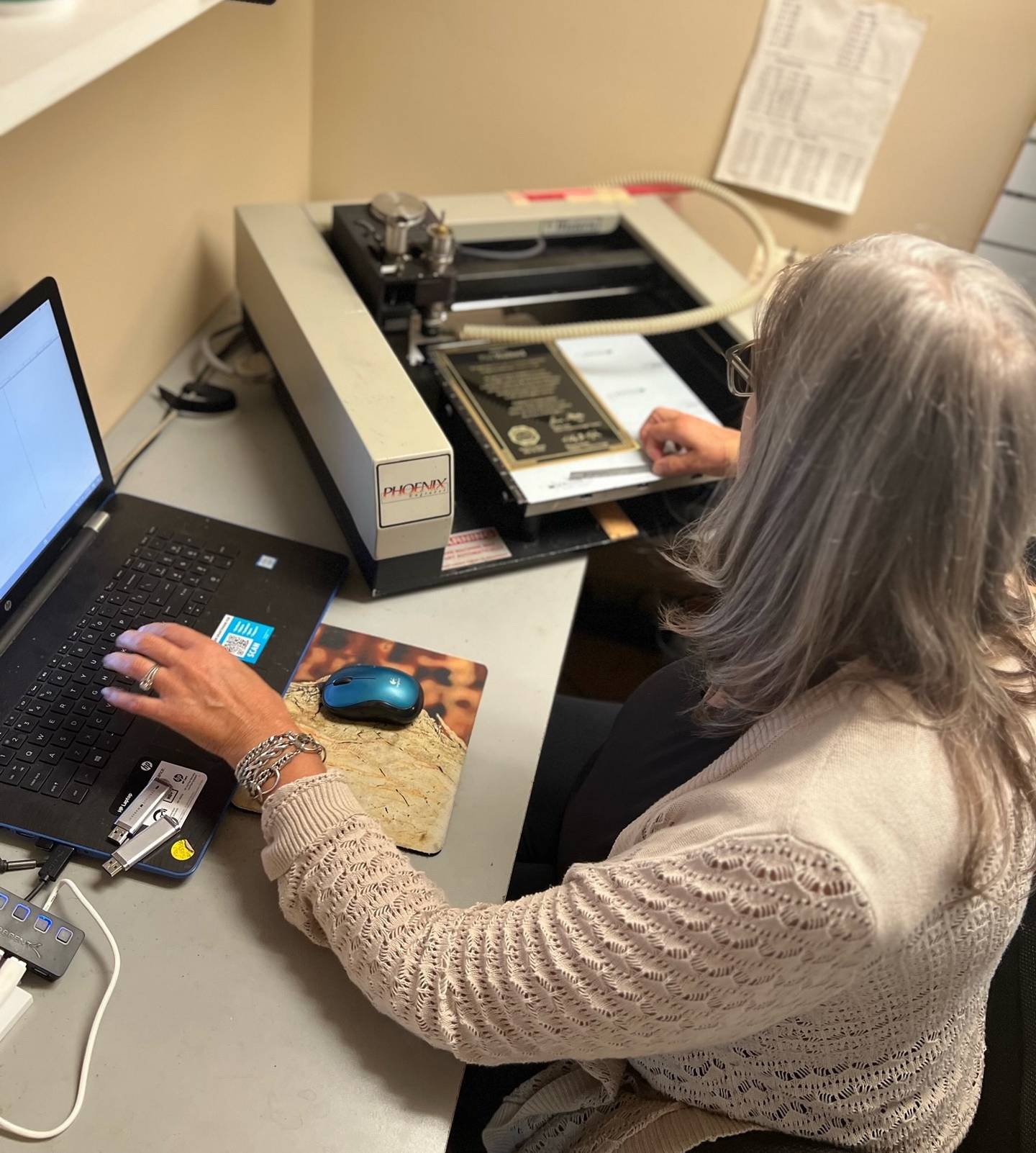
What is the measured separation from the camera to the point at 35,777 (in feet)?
2.44

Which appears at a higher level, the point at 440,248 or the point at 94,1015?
the point at 440,248

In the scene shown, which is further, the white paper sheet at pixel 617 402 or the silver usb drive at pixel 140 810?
the white paper sheet at pixel 617 402

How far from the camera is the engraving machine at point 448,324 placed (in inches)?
36.9

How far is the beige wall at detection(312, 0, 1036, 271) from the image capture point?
1.41 m

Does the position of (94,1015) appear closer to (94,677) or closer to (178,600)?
(94,677)

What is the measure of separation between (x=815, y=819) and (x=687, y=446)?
63cm

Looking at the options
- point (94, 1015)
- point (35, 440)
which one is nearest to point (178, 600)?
point (35, 440)

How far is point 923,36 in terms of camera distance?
141 centimetres

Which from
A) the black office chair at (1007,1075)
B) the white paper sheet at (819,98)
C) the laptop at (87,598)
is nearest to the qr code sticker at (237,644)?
the laptop at (87,598)

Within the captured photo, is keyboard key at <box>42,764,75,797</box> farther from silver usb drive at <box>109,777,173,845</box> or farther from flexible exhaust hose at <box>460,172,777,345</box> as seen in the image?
flexible exhaust hose at <box>460,172,777,345</box>

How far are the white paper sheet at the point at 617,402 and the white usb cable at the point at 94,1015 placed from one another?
0.57 m

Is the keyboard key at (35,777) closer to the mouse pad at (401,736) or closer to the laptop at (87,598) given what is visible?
the laptop at (87,598)

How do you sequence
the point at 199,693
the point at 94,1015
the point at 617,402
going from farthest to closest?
the point at 617,402, the point at 199,693, the point at 94,1015

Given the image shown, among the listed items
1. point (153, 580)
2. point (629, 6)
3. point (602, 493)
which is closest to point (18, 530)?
point (153, 580)
